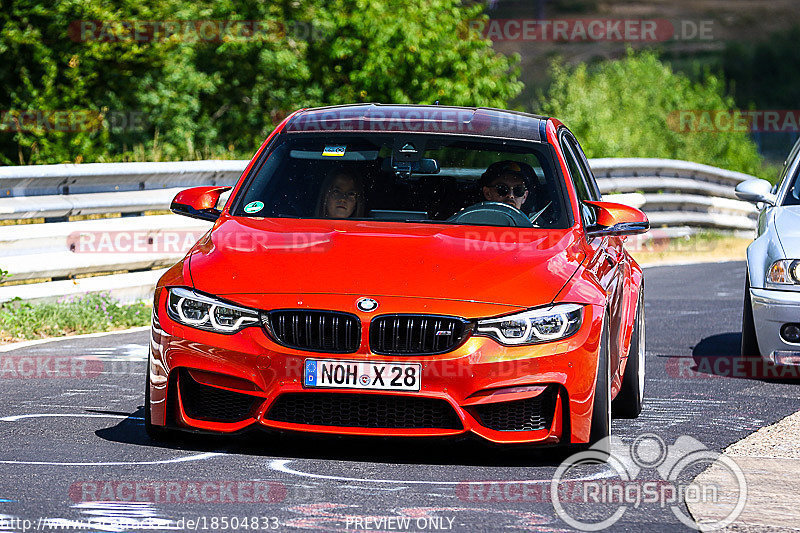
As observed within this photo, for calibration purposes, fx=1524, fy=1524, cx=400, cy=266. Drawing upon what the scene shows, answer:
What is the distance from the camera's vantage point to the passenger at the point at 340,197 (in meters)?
7.23

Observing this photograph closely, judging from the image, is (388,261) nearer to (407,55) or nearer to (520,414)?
(520,414)

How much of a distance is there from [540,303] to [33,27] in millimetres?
19538

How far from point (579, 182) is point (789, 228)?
2.13 meters

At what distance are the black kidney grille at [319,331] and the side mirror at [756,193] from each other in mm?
4499

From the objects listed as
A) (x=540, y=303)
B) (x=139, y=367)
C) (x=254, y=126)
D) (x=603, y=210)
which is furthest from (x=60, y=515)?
(x=254, y=126)

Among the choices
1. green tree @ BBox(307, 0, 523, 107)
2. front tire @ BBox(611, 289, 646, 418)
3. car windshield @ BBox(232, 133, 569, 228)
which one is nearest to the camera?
car windshield @ BBox(232, 133, 569, 228)

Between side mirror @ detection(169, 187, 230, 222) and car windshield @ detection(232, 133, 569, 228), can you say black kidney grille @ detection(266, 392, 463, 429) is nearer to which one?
car windshield @ detection(232, 133, 569, 228)

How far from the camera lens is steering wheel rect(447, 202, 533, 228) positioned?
7.12 m

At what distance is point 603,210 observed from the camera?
24.2ft

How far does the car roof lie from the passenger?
338mm

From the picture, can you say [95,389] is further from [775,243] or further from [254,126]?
[254,126]

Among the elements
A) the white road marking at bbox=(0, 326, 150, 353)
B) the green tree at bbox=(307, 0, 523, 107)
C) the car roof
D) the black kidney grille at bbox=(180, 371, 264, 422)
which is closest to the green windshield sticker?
the car roof

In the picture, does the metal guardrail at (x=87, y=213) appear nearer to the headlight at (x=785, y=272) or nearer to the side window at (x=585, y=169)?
the side window at (x=585, y=169)

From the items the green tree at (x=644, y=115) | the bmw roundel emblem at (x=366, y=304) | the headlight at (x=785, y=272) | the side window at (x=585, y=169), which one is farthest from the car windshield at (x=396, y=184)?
the green tree at (x=644, y=115)
